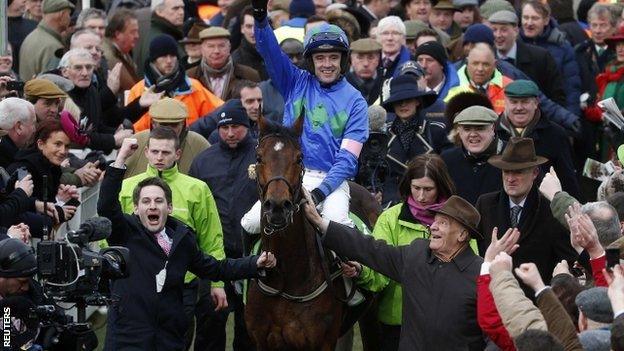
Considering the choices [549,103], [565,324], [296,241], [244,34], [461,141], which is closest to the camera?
[565,324]

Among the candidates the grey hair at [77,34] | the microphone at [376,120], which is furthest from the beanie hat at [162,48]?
the microphone at [376,120]

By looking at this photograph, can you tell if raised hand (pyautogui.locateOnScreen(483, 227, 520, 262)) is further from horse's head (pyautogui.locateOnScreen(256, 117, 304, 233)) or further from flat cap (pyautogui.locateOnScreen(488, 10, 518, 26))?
flat cap (pyautogui.locateOnScreen(488, 10, 518, 26))

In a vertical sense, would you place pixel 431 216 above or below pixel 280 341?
above

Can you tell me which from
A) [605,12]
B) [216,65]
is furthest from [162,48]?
[605,12]

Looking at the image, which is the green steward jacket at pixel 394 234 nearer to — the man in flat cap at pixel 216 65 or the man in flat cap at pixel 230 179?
the man in flat cap at pixel 230 179

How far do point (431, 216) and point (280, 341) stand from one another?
50.6 inches

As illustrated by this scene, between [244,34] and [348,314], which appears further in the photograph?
[244,34]

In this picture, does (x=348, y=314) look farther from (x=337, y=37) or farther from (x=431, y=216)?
(x=337, y=37)

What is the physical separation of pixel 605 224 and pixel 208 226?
10.5 feet

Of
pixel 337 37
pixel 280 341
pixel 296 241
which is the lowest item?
pixel 280 341

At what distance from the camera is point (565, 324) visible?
27.7 feet

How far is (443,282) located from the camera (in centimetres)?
1023

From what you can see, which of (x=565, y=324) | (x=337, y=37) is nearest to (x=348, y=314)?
(x=337, y=37)

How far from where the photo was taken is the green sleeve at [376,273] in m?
11.6
